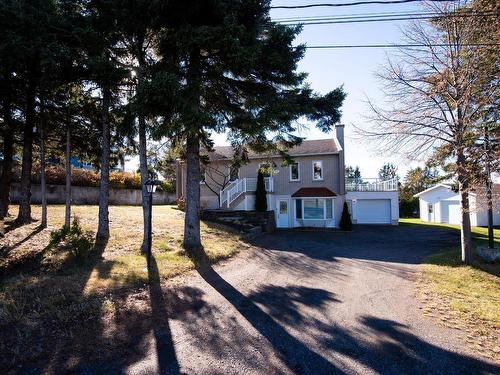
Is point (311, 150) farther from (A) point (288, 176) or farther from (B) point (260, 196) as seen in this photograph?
(B) point (260, 196)

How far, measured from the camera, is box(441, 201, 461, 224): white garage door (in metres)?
30.5

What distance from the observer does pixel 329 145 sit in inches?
971

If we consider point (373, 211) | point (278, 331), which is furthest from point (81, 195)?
point (373, 211)

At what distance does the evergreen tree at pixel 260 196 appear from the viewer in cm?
2228

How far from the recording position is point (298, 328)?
17.3 ft

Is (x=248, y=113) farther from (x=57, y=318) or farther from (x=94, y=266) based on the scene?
(x=57, y=318)

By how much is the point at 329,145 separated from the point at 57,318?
22.2 metres

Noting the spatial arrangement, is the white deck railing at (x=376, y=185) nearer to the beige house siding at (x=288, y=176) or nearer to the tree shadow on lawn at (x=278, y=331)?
the beige house siding at (x=288, y=176)

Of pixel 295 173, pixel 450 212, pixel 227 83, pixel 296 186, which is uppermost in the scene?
pixel 227 83

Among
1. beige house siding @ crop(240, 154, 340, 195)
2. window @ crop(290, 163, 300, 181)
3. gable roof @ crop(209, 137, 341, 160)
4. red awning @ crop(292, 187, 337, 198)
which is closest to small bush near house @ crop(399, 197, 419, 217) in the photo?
gable roof @ crop(209, 137, 341, 160)

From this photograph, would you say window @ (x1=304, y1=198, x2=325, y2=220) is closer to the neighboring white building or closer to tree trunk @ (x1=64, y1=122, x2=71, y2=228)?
the neighboring white building

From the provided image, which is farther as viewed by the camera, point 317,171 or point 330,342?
point 317,171

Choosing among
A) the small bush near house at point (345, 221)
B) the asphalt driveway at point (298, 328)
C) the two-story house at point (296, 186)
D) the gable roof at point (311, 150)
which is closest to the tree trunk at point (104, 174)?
the asphalt driveway at point (298, 328)

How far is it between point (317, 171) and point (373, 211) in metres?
6.76
